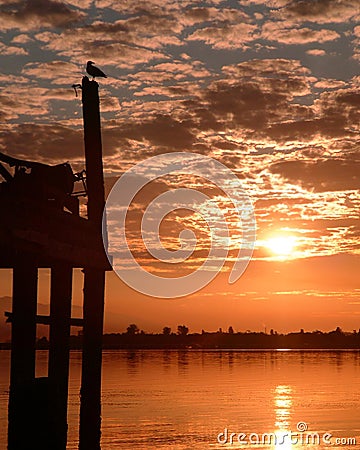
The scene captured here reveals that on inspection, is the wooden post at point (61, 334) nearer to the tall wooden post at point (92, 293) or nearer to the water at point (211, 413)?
the tall wooden post at point (92, 293)

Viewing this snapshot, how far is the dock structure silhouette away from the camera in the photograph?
499 inches

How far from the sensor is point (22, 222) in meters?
12.3

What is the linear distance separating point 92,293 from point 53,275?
898mm

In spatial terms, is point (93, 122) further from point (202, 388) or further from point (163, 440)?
A: point (202, 388)

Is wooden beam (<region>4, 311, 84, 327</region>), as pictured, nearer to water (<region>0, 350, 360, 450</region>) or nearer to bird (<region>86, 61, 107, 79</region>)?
bird (<region>86, 61, 107, 79</region>)

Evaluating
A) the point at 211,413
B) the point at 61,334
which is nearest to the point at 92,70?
the point at 61,334

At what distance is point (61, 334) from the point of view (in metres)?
15.0

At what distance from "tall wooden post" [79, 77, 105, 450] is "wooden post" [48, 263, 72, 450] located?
62cm

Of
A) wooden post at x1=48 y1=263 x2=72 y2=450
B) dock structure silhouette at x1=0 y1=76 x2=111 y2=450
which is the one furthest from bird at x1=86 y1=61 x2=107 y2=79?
wooden post at x1=48 y1=263 x2=72 y2=450

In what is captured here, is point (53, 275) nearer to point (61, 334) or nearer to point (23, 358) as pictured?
point (61, 334)

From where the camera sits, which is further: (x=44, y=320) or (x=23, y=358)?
(x=44, y=320)

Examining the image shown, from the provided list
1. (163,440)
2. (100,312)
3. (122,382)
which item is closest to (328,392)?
(122,382)

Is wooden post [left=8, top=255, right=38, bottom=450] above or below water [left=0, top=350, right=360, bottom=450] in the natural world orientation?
above

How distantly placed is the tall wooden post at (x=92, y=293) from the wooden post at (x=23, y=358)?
2934mm
